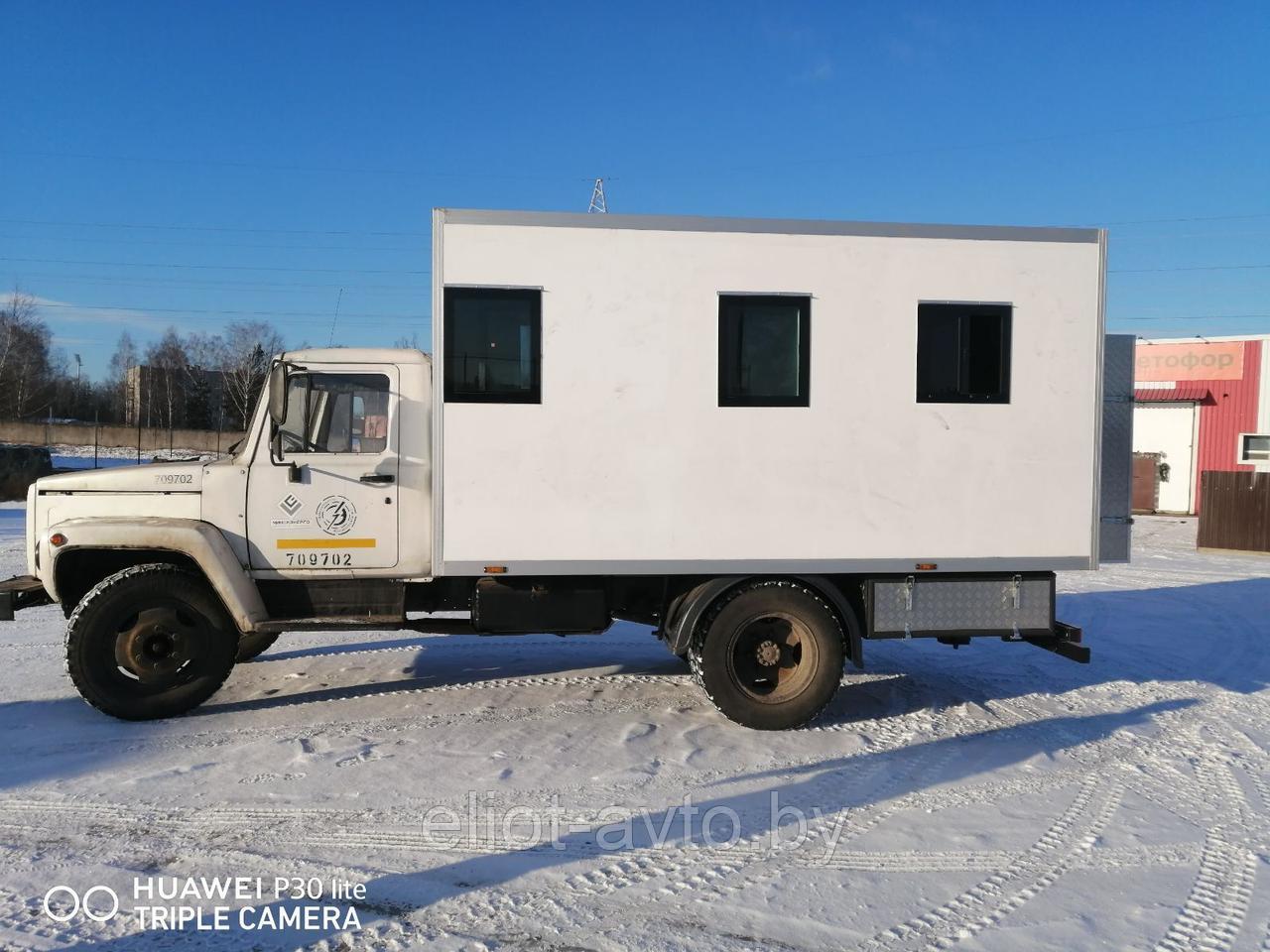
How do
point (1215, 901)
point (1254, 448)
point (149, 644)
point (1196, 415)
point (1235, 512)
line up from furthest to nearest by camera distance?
point (1196, 415)
point (1254, 448)
point (1235, 512)
point (149, 644)
point (1215, 901)

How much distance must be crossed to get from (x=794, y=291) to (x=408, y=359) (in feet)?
8.60

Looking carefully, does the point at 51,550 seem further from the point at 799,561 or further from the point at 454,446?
the point at 799,561

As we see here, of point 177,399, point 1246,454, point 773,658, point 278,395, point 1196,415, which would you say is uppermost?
point 177,399

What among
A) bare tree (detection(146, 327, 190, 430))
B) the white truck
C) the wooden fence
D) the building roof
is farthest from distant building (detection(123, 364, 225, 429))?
the white truck

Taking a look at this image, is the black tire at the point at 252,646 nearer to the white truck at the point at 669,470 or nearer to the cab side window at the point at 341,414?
the white truck at the point at 669,470

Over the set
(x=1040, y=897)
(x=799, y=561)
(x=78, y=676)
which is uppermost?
(x=799, y=561)

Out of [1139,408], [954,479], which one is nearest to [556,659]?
[954,479]

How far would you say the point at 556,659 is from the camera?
A: 315 inches

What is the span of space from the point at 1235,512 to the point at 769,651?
16.5m

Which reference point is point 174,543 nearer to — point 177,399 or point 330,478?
point 330,478

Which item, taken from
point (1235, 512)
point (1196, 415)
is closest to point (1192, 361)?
point (1196, 415)

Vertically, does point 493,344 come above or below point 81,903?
above

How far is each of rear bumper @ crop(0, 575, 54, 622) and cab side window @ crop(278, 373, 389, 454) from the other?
2042 mm

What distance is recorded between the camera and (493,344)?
18.7 feet
